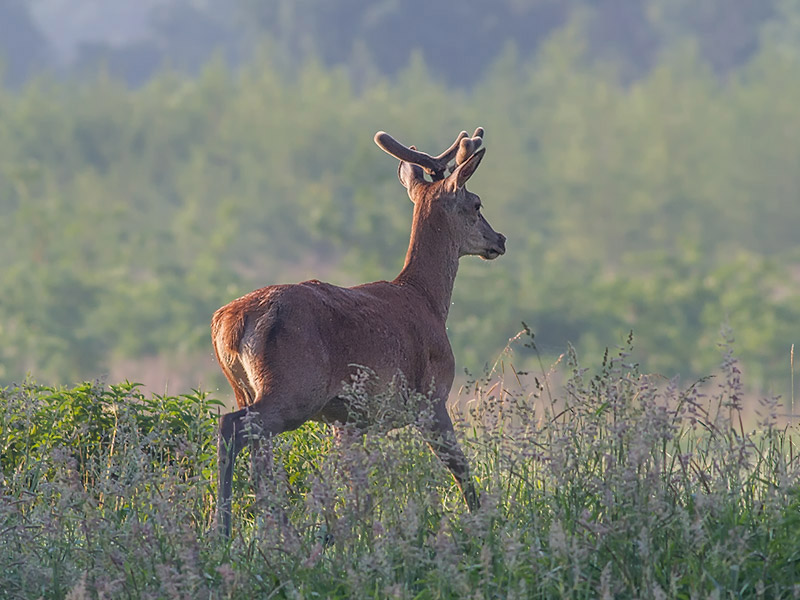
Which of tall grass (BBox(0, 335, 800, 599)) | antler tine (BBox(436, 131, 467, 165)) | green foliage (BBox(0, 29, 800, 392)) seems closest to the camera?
tall grass (BBox(0, 335, 800, 599))

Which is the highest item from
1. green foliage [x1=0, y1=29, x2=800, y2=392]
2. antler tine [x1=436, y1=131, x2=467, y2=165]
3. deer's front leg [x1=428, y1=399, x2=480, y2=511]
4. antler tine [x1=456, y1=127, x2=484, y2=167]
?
green foliage [x1=0, y1=29, x2=800, y2=392]

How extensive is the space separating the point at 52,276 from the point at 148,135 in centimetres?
1872

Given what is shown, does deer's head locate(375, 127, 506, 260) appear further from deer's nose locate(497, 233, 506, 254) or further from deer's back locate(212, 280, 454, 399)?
deer's back locate(212, 280, 454, 399)

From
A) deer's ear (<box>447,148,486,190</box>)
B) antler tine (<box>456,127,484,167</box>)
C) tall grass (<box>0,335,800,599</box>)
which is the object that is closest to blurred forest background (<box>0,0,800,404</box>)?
antler tine (<box>456,127,484,167</box>)

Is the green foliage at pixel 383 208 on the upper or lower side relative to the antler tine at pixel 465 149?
upper

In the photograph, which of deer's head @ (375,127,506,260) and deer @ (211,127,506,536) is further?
deer's head @ (375,127,506,260)

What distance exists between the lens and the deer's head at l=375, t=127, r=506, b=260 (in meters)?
7.06

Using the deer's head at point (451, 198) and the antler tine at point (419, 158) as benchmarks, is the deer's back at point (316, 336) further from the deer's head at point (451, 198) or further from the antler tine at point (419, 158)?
the antler tine at point (419, 158)

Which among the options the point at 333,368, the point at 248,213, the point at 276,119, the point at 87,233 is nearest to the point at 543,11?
the point at 276,119

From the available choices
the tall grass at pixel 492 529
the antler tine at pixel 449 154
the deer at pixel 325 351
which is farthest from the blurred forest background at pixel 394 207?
the tall grass at pixel 492 529

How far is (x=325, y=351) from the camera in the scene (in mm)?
5629

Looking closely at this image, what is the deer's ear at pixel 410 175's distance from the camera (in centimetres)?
732

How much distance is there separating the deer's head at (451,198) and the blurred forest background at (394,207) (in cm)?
1592

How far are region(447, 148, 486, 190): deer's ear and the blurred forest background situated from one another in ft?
53.7
